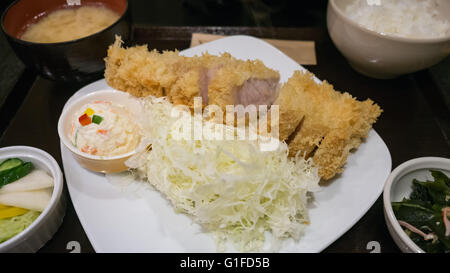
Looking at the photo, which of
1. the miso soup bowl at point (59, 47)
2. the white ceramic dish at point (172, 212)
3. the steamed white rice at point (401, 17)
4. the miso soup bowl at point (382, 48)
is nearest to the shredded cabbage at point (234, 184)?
the white ceramic dish at point (172, 212)

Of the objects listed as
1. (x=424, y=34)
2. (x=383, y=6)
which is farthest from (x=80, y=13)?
(x=424, y=34)

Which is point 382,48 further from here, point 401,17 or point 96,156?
point 96,156

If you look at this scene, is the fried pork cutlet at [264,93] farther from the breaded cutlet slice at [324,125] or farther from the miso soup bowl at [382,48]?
the miso soup bowl at [382,48]

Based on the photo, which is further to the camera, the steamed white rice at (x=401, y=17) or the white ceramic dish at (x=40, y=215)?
the steamed white rice at (x=401, y=17)

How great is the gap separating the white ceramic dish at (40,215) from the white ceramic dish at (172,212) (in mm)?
95

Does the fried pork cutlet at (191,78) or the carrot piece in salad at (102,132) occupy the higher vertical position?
the fried pork cutlet at (191,78)

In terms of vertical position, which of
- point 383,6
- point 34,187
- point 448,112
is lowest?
point 448,112

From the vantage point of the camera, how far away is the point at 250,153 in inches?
63.4

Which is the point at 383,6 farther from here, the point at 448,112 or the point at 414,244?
the point at 414,244

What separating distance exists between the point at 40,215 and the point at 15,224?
14 cm

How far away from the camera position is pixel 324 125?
5.62ft

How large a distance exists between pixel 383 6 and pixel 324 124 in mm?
1412

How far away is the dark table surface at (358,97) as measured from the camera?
1.66 metres

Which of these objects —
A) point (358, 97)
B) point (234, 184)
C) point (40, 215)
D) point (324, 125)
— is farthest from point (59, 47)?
point (358, 97)
